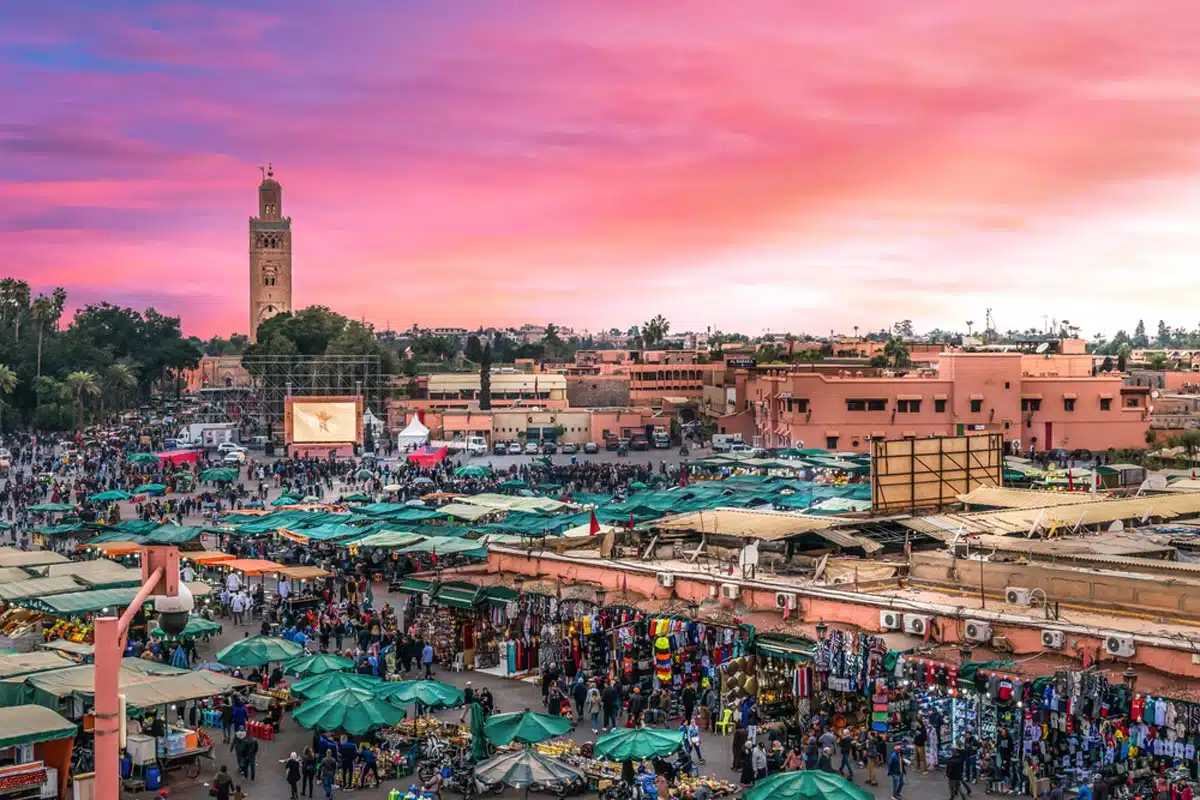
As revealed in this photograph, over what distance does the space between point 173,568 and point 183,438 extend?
7324cm

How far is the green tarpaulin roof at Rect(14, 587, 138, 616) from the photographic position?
24.1 m

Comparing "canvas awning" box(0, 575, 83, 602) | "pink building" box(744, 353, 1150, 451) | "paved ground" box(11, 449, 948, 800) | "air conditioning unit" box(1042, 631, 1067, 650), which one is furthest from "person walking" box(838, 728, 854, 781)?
"pink building" box(744, 353, 1150, 451)

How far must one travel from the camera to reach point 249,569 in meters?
30.1

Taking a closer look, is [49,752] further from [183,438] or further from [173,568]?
[183,438]

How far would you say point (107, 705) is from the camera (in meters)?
6.94

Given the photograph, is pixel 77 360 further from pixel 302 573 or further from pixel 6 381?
pixel 302 573

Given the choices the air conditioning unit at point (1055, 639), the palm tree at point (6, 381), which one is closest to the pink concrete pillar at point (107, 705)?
the air conditioning unit at point (1055, 639)

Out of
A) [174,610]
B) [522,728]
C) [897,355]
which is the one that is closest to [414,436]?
[897,355]

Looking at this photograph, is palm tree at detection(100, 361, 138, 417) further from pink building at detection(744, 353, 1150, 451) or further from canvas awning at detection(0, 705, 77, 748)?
canvas awning at detection(0, 705, 77, 748)

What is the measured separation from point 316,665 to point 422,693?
2325 millimetres

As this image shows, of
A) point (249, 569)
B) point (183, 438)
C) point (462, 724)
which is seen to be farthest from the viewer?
point (183, 438)

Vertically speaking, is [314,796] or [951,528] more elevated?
[951,528]

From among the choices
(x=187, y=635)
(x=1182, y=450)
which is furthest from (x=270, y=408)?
(x=187, y=635)

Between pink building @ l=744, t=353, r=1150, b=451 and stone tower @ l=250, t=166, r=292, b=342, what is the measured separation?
74826mm
